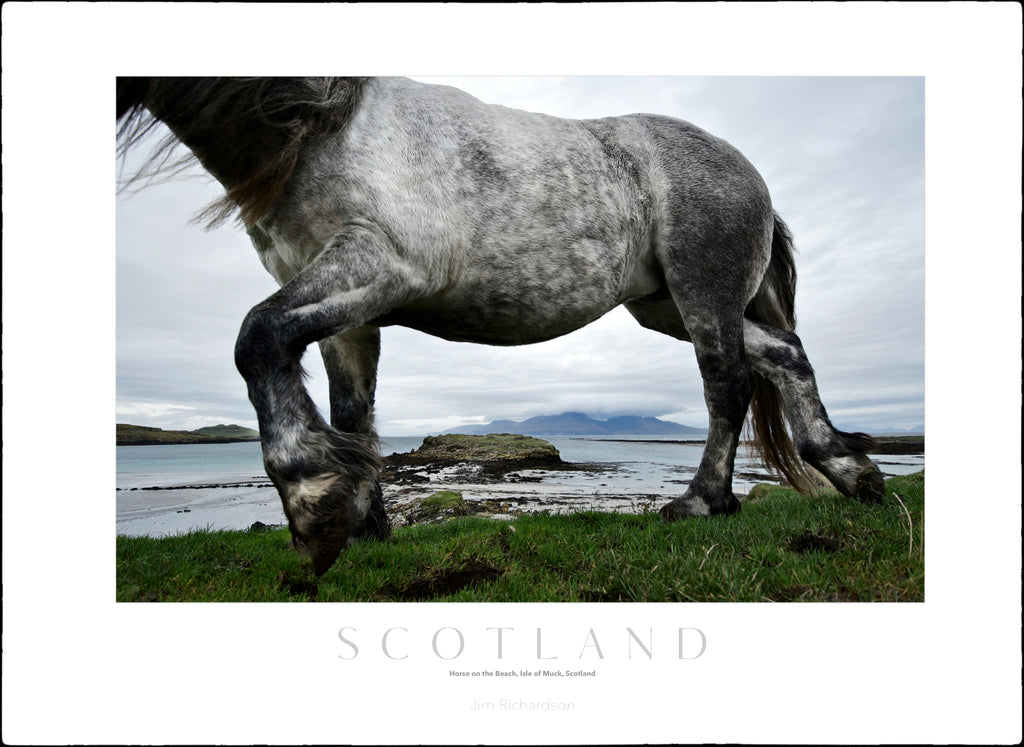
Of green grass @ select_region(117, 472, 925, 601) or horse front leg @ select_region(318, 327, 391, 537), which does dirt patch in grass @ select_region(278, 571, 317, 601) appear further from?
horse front leg @ select_region(318, 327, 391, 537)

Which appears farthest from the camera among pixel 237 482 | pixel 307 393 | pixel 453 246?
pixel 237 482

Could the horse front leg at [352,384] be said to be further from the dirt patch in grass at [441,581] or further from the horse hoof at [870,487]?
→ the horse hoof at [870,487]

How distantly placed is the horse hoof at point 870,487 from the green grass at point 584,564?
0.08 meters

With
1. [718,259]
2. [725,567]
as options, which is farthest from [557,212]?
[725,567]

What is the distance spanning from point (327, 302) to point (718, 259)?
2.11 m

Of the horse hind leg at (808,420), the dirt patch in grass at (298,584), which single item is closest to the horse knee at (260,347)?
the dirt patch in grass at (298,584)

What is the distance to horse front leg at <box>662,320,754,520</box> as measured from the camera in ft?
9.78

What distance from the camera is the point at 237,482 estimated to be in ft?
15.0

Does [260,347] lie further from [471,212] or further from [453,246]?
[471,212]

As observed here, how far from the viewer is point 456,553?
2.30 metres

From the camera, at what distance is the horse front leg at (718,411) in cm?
298

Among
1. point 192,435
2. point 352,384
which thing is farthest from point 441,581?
point 192,435

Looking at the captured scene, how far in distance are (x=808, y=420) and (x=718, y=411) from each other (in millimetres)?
493

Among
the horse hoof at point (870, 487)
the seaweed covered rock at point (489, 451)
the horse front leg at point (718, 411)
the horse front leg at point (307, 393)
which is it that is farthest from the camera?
the seaweed covered rock at point (489, 451)
